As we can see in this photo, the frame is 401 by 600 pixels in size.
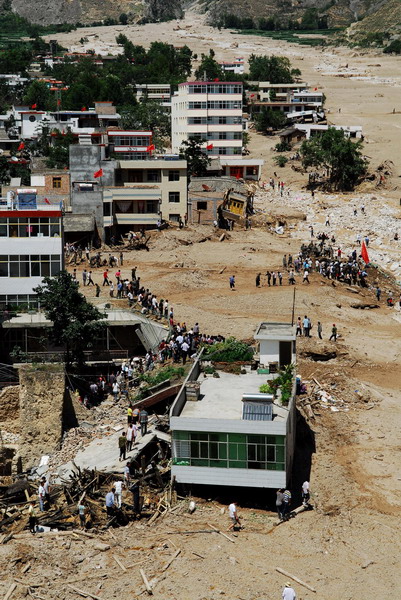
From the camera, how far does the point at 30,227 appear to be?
141ft

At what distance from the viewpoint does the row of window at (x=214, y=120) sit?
9231 centimetres

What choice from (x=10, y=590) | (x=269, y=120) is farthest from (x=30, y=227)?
(x=269, y=120)

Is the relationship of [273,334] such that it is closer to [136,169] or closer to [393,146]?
[136,169]

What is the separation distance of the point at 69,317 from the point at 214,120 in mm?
56291

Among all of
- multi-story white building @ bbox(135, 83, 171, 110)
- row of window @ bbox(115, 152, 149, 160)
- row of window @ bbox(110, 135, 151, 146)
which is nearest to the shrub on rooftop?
row of window @ bbox(115, 152, 149, 160)

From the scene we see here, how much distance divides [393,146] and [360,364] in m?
59.3

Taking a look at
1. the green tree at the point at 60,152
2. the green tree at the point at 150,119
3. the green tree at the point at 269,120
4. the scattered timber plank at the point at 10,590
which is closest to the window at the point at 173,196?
the green tree at the point at 60,152

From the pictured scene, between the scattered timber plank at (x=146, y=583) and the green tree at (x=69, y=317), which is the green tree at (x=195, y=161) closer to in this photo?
the green tree at (x=69, y=317)

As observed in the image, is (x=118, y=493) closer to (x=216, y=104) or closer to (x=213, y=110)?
(x=213, y=110)

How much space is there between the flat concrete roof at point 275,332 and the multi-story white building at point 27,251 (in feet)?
33.3

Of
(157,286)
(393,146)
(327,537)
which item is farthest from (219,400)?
(393,146)

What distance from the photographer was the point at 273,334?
36688 millimetres

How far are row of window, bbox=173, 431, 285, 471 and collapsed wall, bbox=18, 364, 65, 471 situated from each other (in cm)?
719

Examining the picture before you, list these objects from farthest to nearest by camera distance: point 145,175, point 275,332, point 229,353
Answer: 1. point 145,175
2. point 275,332
3. point 229,353
